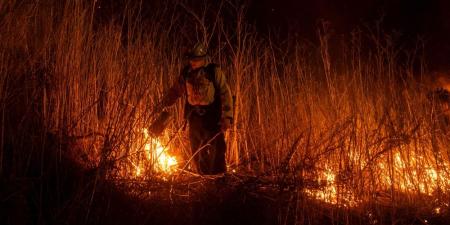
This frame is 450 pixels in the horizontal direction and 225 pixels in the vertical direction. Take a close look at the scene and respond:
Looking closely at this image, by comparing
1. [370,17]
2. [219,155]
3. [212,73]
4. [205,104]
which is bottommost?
[219,155]

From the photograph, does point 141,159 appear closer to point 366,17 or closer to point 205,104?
point 205,104

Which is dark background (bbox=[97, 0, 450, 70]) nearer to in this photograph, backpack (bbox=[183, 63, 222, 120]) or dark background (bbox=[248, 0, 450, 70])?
dark background (bbox=[248, 0, 450, 70])

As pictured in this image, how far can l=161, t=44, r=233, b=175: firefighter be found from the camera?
484 centimetres

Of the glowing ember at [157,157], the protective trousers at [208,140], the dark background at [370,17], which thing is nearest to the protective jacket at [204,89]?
the protective trousers at [208,140]

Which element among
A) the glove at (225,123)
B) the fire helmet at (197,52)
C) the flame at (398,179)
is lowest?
the flame at (398,179)

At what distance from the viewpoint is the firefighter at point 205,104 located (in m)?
4.84

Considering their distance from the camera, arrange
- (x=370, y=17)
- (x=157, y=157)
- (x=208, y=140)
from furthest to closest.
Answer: (x=370, y=17) < (x=208, y=140) < (x=157, y=157)

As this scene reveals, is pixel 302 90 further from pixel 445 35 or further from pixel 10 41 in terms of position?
pixel 445 35

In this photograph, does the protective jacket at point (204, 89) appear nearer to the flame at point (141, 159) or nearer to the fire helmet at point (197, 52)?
the fire helmet at point (197, 52)

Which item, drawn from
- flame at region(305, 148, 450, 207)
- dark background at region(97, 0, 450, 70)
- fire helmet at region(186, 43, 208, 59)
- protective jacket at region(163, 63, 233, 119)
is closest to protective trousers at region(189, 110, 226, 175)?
protective jacket at region(163, 63, 233, 119)

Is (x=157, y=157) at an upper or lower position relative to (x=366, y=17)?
lower

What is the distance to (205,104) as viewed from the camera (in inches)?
195

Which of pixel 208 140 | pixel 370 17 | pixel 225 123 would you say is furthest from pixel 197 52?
pixel 370 17

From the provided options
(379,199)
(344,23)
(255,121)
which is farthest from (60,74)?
(344,23)
